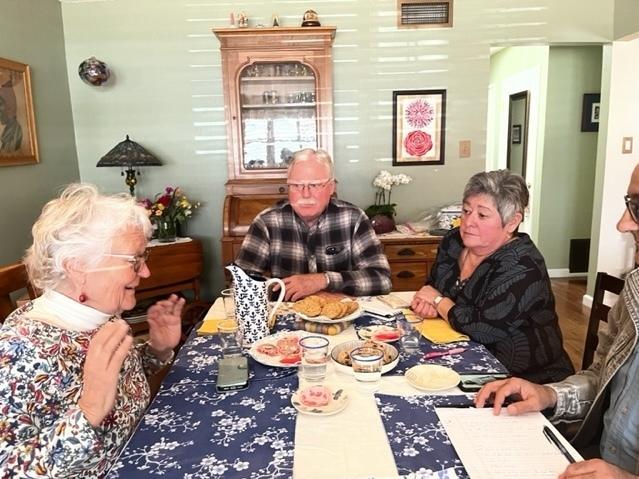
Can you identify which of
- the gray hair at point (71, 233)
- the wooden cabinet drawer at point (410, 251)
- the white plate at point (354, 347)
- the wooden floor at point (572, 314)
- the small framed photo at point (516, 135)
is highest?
the small framed photo at point (516, 135)

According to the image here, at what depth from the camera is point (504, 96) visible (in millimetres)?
5508

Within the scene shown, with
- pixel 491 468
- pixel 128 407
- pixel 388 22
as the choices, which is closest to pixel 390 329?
pixel 491 468

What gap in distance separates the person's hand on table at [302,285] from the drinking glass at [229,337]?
33 cm

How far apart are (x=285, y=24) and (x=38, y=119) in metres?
1.75

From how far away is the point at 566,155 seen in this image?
462 centimetres

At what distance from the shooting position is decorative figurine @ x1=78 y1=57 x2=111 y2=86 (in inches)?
131

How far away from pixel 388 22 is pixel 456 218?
4.83 feet

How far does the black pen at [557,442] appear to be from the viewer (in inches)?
34.5

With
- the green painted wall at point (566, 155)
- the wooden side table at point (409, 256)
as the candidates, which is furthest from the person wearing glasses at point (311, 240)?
the green painted wall at point (566, 155)

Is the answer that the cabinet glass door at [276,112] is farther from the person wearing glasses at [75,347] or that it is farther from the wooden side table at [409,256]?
the person wearing glasses at [75,347]

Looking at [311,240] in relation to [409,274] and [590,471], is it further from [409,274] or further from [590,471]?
[590,471]

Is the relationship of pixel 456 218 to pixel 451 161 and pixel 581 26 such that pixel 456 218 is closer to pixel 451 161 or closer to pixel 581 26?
pixel 451 161

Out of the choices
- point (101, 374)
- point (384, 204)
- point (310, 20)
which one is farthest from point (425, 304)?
point (310, 20)

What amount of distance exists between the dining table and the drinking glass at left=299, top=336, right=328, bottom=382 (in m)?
0.03
